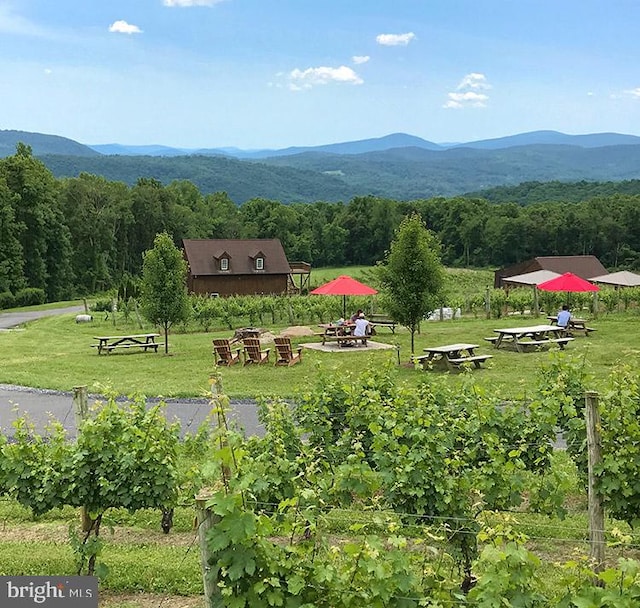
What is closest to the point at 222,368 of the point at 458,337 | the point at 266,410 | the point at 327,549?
the point at 458,337

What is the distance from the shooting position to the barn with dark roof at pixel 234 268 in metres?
50.7

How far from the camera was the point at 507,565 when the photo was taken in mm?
4020

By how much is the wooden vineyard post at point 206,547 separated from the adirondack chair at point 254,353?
1607cm

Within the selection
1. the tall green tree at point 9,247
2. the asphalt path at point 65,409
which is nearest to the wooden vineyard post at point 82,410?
the asphalt path at point 65,409

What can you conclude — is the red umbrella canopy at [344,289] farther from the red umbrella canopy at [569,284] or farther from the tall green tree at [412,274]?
the red umbrella canopy at [569,284]

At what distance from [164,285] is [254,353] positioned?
4.74m

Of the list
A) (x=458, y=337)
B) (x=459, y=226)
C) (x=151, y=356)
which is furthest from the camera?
(x=459, y=226)

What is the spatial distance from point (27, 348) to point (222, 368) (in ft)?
34.0

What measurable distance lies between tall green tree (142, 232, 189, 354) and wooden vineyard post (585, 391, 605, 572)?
1838cm

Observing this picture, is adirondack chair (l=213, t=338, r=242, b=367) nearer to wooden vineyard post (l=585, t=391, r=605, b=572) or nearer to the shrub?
wooden vineyard post (l=585, t=391, r=605, b=572)

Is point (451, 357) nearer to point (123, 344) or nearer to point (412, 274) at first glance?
point (412, 274)

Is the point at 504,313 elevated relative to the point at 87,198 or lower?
lower

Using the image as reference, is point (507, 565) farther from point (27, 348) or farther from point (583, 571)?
point (27, 348)

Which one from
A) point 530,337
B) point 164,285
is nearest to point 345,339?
point 164,285
